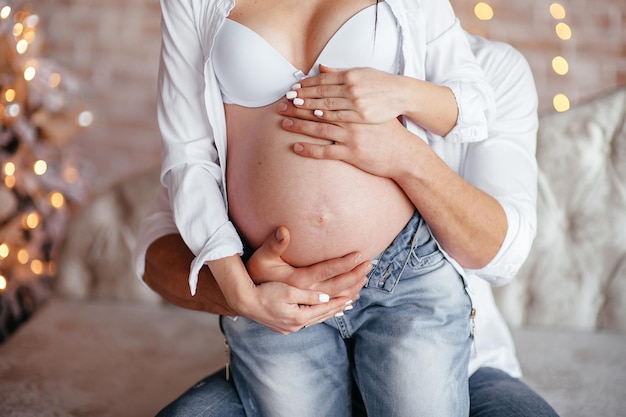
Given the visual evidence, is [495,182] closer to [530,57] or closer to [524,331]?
[524,331]

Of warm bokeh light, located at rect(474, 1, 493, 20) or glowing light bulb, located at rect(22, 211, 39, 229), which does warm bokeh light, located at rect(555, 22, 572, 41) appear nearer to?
warm bokeh light, located at rect(474, 1, 493, 20)

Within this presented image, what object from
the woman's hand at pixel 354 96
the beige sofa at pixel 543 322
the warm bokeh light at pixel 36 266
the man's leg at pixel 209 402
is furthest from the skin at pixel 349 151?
the warm bokeh light at pixel 36 266

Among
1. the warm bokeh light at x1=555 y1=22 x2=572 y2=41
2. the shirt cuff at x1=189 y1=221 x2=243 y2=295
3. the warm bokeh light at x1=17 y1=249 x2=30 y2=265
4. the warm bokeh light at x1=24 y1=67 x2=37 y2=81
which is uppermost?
the warm bokeh light at x1=555 y1=22 x2=572 y2=41

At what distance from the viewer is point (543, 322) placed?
2.01m

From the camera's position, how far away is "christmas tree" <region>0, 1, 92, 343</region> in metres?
2.39

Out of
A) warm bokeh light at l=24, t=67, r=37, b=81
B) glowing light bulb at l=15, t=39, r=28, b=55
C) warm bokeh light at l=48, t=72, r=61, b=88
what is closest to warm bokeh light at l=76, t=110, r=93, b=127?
warm bokeh light at l=48, t=72, r=61, b=88

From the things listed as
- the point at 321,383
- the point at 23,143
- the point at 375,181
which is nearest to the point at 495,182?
the point at 375,181

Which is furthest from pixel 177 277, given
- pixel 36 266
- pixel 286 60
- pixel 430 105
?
pixel 36 266

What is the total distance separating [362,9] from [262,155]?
32cm

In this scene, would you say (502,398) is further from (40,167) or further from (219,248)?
(40,167)

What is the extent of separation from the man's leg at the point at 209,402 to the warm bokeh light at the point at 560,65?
1.88 meters

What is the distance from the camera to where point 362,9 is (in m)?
1.28

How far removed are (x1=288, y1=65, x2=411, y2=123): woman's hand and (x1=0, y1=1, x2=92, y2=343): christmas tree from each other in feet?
4.82

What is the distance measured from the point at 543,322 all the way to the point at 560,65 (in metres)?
1.15
